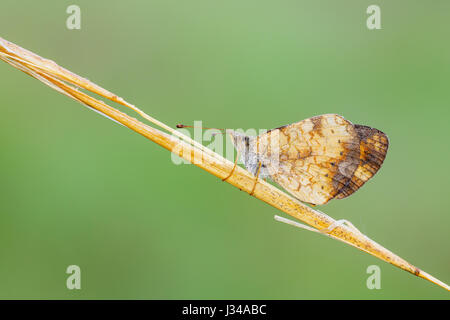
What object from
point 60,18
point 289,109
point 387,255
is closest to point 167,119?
point 289,109

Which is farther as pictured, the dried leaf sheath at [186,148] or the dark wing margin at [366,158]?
the dark wing margin at [366,158]

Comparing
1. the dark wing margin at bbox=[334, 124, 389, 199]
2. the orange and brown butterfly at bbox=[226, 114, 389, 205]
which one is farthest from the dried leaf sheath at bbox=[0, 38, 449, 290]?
the dark wing margin at bbox=[334, 124, 389, 199]

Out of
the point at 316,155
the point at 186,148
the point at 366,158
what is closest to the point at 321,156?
the point at 316,155

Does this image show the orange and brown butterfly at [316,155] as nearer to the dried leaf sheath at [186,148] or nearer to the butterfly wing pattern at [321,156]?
the butterfly wing pattern at [321,156]

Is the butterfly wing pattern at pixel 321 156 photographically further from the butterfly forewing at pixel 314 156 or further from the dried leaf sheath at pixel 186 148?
the dried leaf sheath at pixel 186 148

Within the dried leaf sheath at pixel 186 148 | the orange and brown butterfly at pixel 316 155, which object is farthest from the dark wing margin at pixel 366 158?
the dried leaf sheath at pixel 186 148
